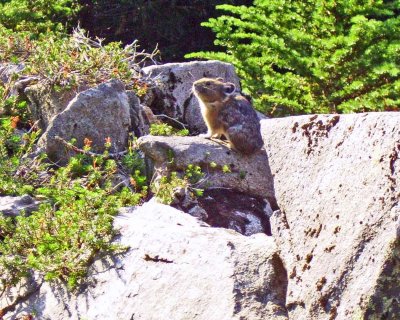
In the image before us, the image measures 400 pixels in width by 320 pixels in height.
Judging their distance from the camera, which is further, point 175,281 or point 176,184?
point 176,184

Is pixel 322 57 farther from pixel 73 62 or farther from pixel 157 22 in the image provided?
pixel 157 22

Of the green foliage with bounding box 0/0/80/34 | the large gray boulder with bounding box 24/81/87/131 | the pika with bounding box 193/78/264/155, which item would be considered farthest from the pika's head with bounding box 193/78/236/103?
the green foliage with bounding box 0/0/80/34

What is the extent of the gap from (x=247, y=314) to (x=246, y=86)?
22.2 feet

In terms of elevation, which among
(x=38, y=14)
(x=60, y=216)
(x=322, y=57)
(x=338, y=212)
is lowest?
(x=38, y=14)

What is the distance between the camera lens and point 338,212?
4555 millimetres

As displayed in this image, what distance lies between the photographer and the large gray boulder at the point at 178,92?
10.2 metres

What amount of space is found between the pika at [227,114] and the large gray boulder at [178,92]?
487 millimetres

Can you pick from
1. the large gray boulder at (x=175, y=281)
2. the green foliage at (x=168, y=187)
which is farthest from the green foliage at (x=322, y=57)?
the large gray boulder at (x=175, y=281)

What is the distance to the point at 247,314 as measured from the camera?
502 cm

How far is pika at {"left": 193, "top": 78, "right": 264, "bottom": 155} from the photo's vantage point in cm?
877

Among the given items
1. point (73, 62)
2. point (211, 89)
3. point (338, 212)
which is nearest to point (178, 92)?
point (211, 89)

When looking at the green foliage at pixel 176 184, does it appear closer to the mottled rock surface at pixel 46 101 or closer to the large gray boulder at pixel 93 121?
the large gray boulder at pixel 93 121

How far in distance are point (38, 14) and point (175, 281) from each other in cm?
860

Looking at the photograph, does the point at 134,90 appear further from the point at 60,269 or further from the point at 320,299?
the point at 320,299
